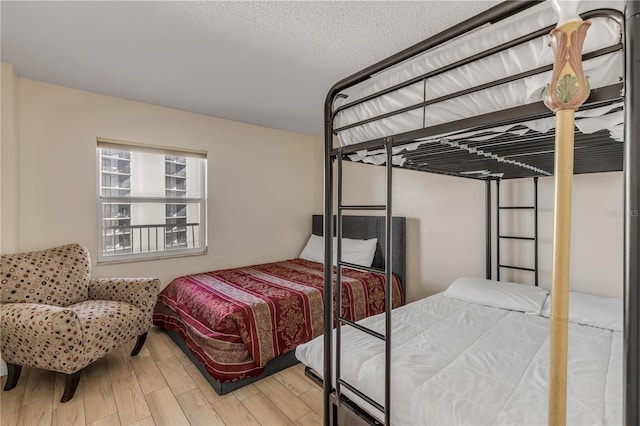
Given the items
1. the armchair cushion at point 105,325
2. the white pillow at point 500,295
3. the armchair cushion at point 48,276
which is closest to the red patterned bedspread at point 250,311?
the armchair cushion at point 105,325

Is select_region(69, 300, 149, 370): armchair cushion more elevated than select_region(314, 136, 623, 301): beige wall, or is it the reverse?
select_region(314, 136, 623, 301): beige wall

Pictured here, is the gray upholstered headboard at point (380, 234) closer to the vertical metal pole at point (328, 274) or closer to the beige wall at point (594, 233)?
the beige wall at point (594, 233)

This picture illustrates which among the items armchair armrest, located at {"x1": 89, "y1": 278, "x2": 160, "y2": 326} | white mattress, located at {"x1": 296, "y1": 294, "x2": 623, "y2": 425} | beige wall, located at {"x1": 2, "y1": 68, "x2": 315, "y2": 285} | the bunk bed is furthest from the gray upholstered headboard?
armchair armrest, located at {"x1": 89, "y1": 278, "x2": 160, "y2": 326}

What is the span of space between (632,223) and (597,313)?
5.37 ft

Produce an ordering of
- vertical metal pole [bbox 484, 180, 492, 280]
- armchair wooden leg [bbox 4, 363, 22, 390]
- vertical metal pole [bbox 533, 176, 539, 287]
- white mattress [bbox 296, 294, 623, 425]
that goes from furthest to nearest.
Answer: vertical metal pole [bbox 484, 180, 492, 280] → vertical metal pole [bbox 533, 176, 539, 287] → armchair wooden leg [bbox 4, 363, 22, 390] → white mattress [bbox 296, 294, 623, 425]

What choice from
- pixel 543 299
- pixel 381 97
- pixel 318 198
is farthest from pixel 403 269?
pixel 381 97

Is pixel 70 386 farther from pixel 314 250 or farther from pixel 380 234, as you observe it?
pixel 380 234

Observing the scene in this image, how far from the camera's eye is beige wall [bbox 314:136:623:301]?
2105 millimetres

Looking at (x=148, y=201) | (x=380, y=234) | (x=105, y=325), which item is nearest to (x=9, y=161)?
(x=148, y=201)

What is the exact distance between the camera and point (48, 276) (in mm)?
2283

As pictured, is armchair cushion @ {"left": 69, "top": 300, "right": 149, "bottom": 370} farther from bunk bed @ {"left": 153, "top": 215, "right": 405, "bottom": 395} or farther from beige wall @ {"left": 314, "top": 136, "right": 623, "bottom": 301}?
beige wall @ {"left": 314, "top": 136, "right": 623, "bottom": 301}

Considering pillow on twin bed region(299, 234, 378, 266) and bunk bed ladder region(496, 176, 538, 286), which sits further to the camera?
pillow on twin bed region(299, 234, 378, 266)

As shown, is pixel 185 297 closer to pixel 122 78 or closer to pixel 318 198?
pixel 122 78

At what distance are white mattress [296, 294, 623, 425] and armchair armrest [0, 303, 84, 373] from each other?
1.43m
